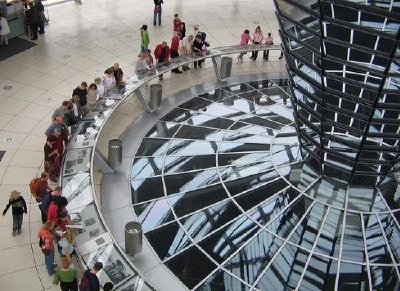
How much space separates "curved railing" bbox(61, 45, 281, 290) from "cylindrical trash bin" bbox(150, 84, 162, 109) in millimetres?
190

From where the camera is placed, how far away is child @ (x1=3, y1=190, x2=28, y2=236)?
43.1 ft

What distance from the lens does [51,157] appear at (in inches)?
591

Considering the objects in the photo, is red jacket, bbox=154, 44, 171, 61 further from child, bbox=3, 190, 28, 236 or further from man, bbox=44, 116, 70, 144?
child, bbox=3, 190, 28, 236

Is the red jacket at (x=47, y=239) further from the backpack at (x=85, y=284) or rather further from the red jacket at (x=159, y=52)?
the red jacket at (x=159, y=52)

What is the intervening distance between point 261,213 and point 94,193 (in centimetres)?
450

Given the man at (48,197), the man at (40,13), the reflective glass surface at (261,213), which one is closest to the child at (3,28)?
the man at (40,13)

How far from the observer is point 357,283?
Answer: 12.7 m

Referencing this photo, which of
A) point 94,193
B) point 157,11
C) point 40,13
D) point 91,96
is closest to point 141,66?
point 91,96

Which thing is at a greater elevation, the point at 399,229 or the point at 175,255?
the point at 399,229

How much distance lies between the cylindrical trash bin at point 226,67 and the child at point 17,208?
10.9m

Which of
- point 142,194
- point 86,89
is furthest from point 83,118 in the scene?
point 142,194

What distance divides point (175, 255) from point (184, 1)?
20.0 metres

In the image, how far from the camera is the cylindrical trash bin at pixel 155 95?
19.2m

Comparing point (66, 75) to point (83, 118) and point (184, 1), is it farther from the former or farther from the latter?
point (184, 1)
